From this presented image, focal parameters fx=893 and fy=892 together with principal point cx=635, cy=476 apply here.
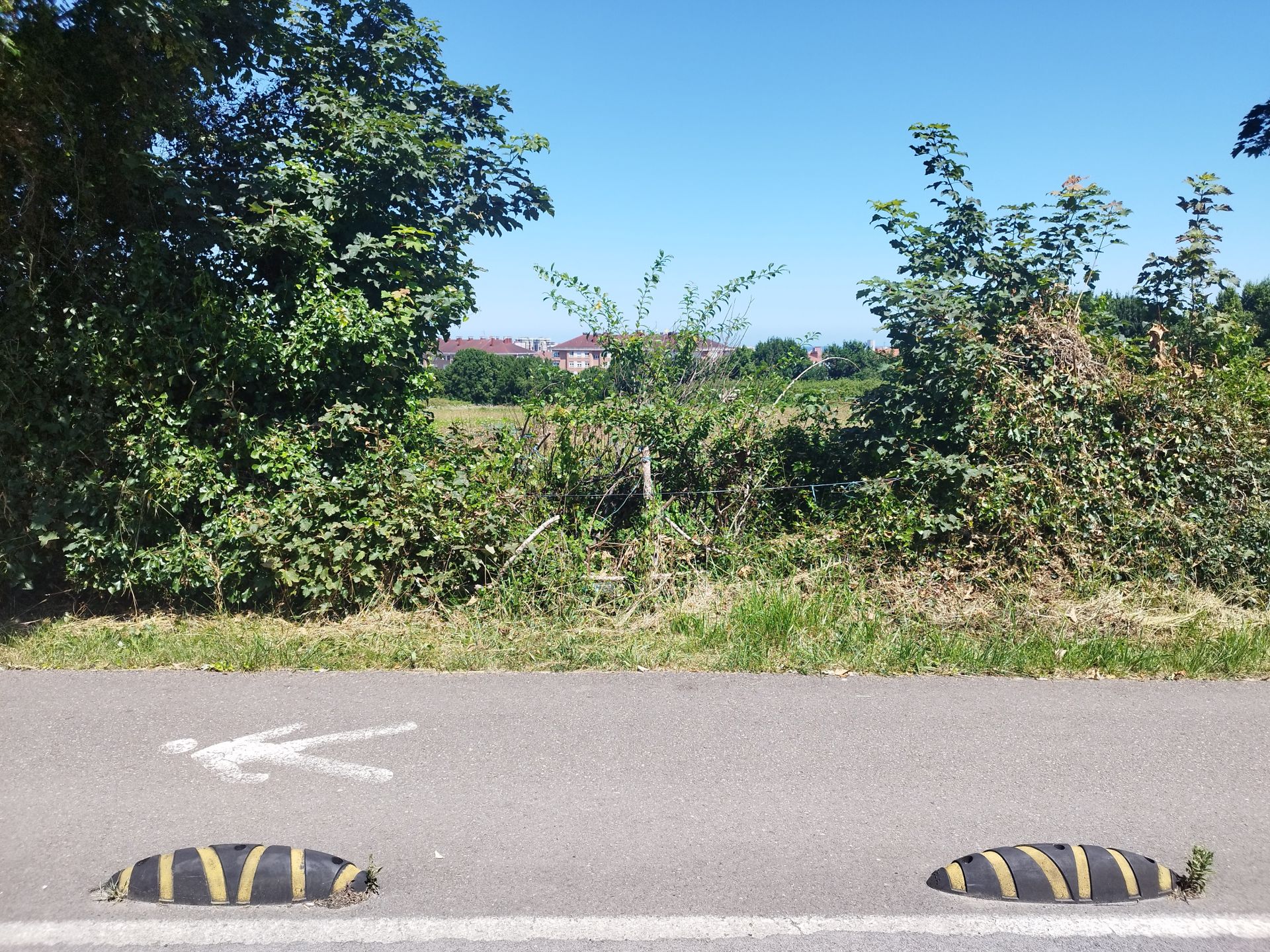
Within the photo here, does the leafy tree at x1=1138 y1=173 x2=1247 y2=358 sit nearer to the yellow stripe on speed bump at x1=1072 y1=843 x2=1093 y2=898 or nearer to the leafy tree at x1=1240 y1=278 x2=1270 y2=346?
the yellow stripe on speed bump at x1=1072 y1=843 x2=1093 y2=898

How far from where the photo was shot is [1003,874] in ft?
11.7

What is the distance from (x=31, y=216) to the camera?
6.84 m

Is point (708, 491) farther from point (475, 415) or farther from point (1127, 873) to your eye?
point (1127, 873)

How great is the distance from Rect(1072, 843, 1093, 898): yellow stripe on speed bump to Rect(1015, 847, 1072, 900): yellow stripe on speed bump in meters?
0.04

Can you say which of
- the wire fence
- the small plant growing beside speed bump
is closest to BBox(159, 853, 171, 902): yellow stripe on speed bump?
the small plant growing beside speed bump

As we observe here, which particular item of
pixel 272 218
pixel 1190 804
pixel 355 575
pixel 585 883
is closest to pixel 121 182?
pixel 272 218

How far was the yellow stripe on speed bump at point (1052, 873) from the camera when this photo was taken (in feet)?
11.5

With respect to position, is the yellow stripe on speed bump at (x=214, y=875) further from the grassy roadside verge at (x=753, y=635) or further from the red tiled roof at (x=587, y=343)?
the red tiled roof at (x=587, y=343)

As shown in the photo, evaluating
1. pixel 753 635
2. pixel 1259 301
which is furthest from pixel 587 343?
pixel 1259 301

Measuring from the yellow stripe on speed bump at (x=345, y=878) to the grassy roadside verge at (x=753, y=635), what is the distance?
236 centimetres

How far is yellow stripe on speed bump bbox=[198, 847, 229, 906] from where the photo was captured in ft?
11.2

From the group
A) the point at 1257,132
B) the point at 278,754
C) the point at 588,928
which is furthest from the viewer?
the point at 1257,132

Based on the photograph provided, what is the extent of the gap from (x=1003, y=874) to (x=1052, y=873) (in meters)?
0.20

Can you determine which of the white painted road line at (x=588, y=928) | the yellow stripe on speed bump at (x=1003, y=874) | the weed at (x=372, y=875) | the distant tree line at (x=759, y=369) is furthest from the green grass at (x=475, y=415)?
the yellow stripe on speed bump at (x=1003, y=874)
